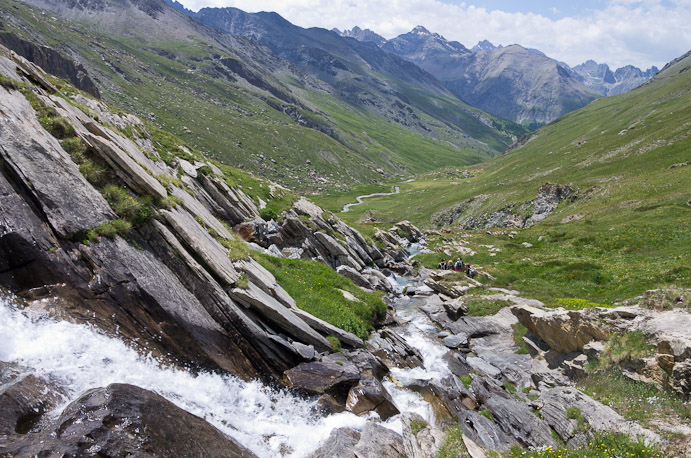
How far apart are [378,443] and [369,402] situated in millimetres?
3076

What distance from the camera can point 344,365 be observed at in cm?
1923

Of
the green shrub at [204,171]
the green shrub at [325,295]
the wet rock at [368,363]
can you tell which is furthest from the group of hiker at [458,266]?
the green shrub at [204,171]

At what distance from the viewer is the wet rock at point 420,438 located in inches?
555

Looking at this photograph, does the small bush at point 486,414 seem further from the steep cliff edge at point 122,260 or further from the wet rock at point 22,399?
the wet rock at point 22,399

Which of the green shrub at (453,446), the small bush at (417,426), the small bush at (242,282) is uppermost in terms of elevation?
the small bush at (242,282)

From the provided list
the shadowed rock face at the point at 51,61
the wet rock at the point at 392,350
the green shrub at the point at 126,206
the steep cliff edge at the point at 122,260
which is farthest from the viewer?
the shadowed rock face at the point at 51,61

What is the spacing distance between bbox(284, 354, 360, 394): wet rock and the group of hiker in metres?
28.8

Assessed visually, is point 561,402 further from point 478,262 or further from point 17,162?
point 478,262

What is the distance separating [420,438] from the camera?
49.4ft

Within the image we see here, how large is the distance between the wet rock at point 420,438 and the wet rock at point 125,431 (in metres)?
6.62

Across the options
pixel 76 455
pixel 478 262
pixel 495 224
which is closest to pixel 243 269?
pixel 76 455

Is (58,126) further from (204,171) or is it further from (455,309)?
(455,309)

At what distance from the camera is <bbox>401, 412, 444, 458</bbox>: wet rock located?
14094 mm

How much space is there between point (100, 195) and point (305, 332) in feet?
43.1
